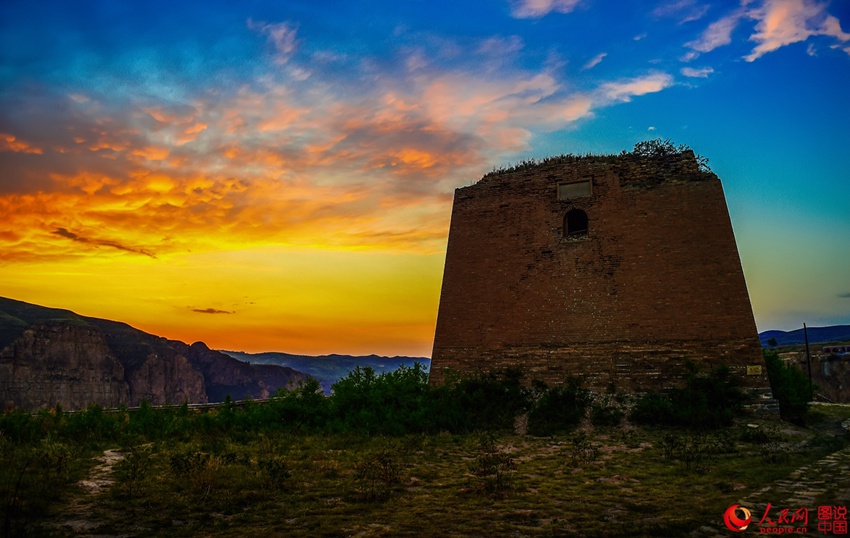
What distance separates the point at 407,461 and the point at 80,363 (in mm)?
88119

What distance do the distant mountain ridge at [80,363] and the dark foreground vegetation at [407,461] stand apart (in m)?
56.5

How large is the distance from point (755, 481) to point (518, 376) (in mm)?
6770

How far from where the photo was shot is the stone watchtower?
1149 cm

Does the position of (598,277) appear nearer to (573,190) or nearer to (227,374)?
(573,190)

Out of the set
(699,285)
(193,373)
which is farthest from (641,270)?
(193,373)

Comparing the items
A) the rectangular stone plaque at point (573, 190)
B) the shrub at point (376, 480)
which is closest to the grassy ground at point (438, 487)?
the shrub at point (376, 480)

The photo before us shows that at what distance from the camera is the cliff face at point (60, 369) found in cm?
7138

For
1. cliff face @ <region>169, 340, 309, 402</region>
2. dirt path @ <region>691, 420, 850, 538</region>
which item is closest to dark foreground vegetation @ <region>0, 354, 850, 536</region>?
dirt path @ <region>691, 420, 850, 538</region>

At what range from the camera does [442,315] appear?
557 inches

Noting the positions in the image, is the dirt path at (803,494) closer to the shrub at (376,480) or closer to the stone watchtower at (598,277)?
the shrub at (376,480)

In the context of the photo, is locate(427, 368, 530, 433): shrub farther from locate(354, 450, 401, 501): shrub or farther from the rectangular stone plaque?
the rectangular stone plaque

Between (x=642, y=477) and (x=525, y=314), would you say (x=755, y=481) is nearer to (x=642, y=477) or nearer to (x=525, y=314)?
(x=642, y=477)

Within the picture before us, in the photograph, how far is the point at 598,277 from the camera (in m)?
12.7

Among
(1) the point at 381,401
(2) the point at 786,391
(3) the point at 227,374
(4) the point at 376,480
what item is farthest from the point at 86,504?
(3) the point at 227,374
